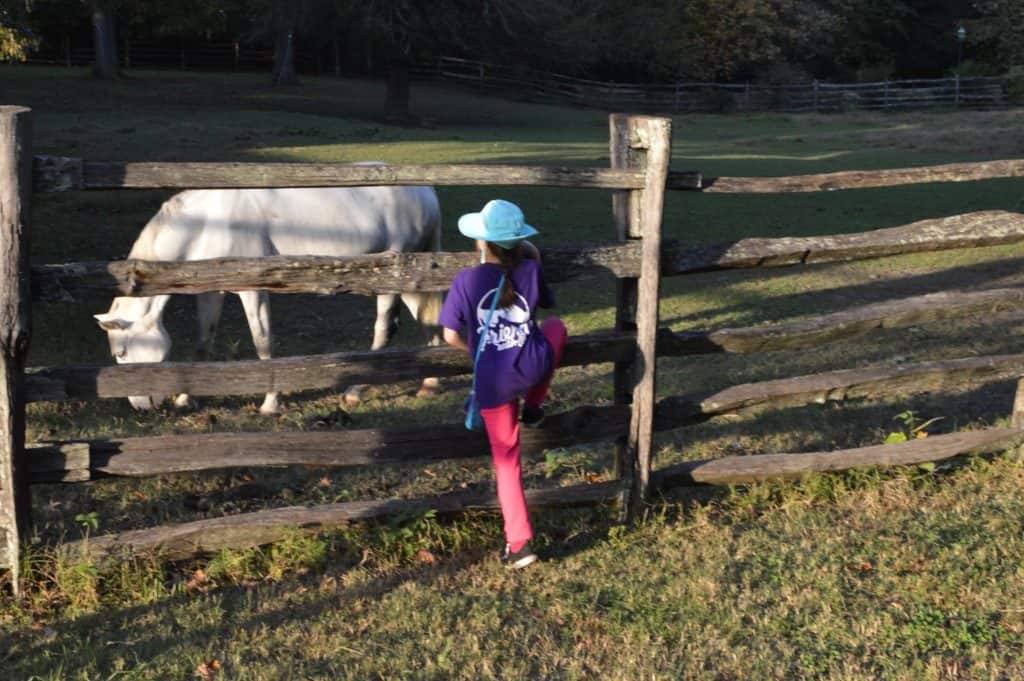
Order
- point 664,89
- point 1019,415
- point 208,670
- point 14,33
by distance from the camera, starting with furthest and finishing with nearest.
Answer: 1. point 664,89
2. point 14,33
3. point 1019,415
4. point 208,670

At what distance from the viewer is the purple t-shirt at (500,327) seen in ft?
18.0

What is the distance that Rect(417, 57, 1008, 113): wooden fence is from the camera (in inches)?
2061

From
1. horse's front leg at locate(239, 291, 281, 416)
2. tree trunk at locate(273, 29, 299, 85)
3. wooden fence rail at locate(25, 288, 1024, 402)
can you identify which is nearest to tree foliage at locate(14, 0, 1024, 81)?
tree trunk at locate(273, 29, 299, 85)

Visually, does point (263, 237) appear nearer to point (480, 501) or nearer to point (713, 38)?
point (480, 501)

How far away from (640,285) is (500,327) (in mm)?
984

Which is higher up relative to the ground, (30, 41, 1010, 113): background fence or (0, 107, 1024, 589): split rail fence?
(30, 41, 1010, 113): background fence

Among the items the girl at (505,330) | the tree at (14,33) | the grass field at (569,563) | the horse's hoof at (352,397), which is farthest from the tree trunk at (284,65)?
the girl at (505,330)

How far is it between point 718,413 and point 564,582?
1492mm

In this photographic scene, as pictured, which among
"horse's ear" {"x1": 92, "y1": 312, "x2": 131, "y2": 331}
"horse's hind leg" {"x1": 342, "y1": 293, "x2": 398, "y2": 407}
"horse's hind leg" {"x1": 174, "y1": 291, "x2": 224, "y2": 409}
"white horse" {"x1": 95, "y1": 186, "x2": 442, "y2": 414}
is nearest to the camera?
"horse's ear" {"x1": 92, "y1": 312, "x2": 131, "y2": 331}

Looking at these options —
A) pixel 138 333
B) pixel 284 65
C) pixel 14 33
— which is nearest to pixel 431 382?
pixel 138 333

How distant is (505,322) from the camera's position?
18.1ft

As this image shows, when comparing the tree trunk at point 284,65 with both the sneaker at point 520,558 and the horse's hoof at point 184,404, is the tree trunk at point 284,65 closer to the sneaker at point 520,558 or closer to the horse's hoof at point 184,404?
the horse's hoof at point 184,404

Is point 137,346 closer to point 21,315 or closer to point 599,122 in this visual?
point 21,315

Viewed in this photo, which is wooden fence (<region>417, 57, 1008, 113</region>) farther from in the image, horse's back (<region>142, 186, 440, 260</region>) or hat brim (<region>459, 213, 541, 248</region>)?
hat brim (<region>459, 213, 541, 248</region>)
